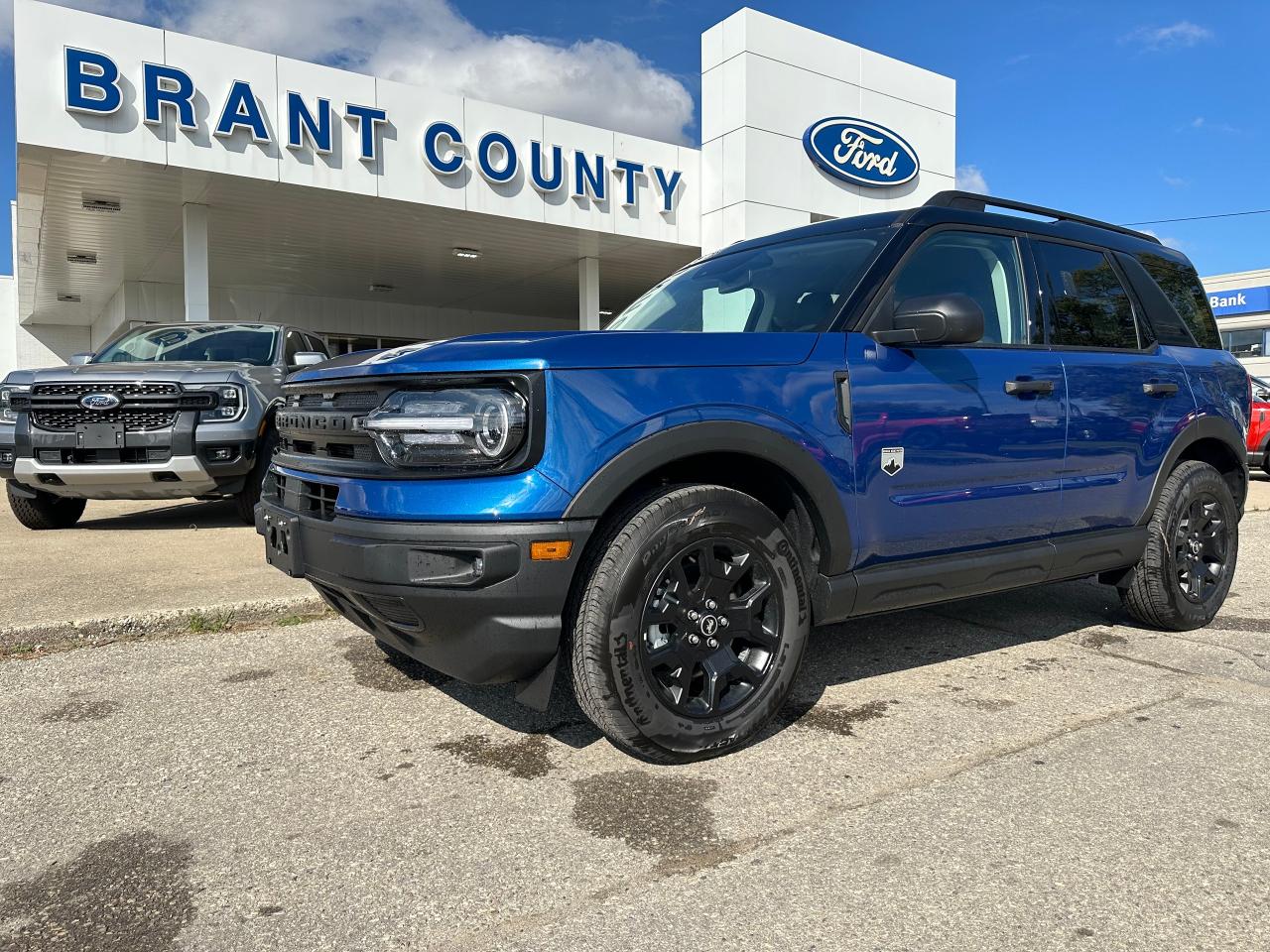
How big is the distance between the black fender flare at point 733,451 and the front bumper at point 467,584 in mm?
98

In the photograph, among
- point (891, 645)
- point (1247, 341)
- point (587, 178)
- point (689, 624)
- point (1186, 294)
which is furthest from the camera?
point (1247, 341)

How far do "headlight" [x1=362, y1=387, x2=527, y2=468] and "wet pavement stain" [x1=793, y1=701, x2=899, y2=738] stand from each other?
57.0 inches

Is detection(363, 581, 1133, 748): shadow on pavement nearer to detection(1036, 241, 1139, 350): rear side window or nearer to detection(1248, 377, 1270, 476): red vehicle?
detection(1036, 241, 1139, 350): rear side window

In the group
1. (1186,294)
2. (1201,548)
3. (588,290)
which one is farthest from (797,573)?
(588,290)

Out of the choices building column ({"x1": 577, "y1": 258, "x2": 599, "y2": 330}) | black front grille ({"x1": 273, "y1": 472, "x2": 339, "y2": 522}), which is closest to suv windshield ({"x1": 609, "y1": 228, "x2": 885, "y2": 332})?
black front grille ({"x1": 273, "y1": 472, "x2": 339, "y2": 522})

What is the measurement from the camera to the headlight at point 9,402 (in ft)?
21.7

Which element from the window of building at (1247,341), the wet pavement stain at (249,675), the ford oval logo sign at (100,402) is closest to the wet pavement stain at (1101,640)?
the wet pavement stain at (249,675)

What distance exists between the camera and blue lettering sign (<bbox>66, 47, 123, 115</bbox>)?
10.2m

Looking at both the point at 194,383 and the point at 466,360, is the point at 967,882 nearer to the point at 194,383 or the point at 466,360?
the point at 466,360

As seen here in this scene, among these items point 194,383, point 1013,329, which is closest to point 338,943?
point 1013,329

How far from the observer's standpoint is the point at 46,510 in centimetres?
721

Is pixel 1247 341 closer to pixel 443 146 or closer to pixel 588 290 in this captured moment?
pixel 588 290

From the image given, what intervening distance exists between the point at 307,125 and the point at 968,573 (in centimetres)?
1107

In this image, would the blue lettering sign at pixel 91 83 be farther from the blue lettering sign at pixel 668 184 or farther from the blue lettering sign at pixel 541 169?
the blue lettering sign at pixel 668 184
